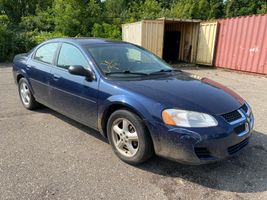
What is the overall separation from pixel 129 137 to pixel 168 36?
13.9 metres

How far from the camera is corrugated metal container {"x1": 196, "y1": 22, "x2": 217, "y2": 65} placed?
13055 millimetres

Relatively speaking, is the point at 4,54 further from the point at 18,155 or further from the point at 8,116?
the point at 18,155

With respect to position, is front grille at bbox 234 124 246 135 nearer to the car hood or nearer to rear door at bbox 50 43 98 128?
the car hood

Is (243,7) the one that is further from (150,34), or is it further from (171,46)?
(150,34)

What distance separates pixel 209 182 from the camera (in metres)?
2.97

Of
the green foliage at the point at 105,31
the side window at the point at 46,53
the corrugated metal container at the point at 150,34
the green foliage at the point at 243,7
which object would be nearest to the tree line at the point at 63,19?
the green foliage at the point at 105,31

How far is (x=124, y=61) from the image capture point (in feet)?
12.8

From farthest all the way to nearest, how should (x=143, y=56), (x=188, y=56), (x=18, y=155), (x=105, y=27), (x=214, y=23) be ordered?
(x=105, y=27) < (x=188, y=56) < (x=214, y=23) < (x=143, y=56) < (x=18, y=155)

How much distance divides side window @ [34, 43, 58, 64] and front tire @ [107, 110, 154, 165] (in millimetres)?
1841

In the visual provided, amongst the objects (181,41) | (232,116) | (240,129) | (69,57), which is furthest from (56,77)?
(181,41)

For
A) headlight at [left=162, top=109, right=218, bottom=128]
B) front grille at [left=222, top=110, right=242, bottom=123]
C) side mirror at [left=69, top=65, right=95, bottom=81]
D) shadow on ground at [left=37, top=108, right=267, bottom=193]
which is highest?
side mirror at [left=69, top=65, right=95, bottom=81]

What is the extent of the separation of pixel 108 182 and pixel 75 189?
38 cm

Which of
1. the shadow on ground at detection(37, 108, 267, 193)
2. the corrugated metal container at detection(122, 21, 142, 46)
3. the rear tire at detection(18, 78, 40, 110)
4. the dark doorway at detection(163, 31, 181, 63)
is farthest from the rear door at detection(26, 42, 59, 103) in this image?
the dark doorway at detection(163, 31, 181, 63)

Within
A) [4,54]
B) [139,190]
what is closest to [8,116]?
[139,190]
